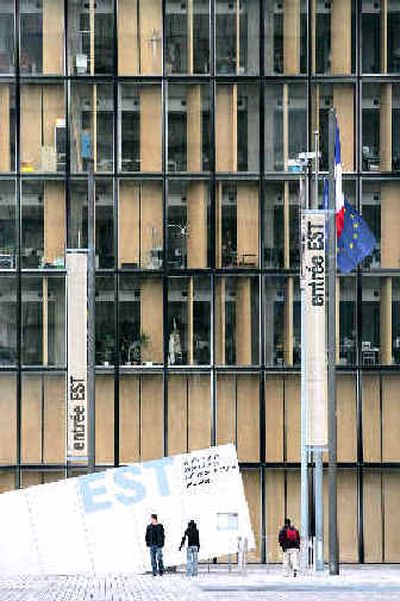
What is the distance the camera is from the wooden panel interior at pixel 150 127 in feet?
193

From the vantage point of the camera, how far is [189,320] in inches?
2306

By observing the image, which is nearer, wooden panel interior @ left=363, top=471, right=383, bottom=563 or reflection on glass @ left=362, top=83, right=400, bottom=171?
wooden panel interior @ left=363, top=471, right=383, bottom=563

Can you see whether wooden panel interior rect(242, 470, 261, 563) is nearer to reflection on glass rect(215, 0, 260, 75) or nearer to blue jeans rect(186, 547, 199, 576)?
blue jeans rect(186, 547, 199, 576)

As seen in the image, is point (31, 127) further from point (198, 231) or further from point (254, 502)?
point (254, 502)

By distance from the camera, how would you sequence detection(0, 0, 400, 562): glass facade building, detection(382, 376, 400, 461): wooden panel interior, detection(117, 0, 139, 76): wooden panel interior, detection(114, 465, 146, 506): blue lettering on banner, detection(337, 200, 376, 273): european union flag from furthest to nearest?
detection(117, 0, 139, 76): wooden panel interior
detection(382, 376, 400, 461): wooden panel interior
detection(0, 0, 400, 562): glass facade building
detection(337, 200, 376, 273): european union flag
detection(114, 465, 146, 506): blue lettering on banner

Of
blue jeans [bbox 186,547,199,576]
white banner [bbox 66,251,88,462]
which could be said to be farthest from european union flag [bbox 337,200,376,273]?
blue jeans [bbox 186,547,199,576]

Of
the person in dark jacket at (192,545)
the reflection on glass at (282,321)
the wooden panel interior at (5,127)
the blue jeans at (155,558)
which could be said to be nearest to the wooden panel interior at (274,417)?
the reflection on glass at (282,321)

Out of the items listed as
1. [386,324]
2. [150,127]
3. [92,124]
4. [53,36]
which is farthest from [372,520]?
[53,36]

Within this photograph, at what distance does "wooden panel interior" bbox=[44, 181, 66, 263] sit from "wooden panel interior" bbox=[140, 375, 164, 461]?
4354 mm

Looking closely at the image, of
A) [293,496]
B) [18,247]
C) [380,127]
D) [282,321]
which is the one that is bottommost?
[293,496]

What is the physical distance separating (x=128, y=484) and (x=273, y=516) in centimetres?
1086

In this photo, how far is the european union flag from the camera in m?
48.6

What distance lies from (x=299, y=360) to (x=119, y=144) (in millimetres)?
7893

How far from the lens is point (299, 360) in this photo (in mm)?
58375
